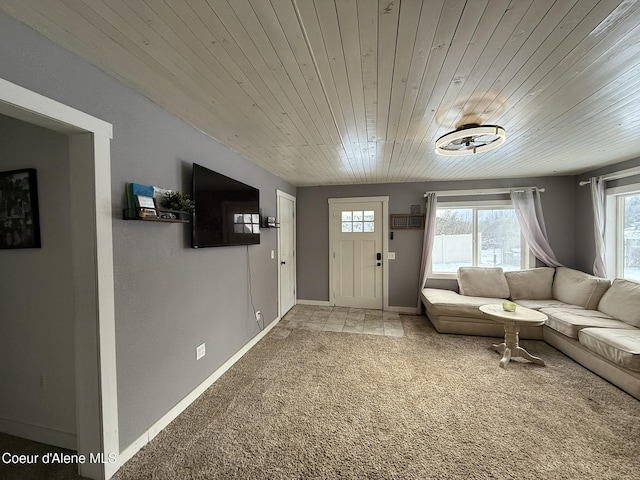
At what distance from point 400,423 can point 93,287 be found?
220cm

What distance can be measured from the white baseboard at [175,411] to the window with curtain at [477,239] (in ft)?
11.6

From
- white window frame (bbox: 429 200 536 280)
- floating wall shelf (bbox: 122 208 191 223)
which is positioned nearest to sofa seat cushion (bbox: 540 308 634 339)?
white window frame (bbox: 429 200 536 280)

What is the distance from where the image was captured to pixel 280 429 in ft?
5.79

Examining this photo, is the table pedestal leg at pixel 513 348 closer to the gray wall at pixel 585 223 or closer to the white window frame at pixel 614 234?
the white window frame at pixel 614 234

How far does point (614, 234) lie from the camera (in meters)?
3.37

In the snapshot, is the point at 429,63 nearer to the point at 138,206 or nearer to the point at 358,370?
the point at 138,206

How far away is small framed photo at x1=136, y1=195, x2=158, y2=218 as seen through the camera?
149cm

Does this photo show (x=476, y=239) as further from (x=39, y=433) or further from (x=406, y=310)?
(x=39, y=433)

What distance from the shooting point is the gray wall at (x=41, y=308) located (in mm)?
1537

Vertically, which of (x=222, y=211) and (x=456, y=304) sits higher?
(x=222, y=211)

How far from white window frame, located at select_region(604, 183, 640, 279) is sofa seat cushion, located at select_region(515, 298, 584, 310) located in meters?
0.76

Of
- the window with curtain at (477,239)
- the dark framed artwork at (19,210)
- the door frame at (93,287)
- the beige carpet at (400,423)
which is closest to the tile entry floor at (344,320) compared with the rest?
the beige carpet at (400,423)

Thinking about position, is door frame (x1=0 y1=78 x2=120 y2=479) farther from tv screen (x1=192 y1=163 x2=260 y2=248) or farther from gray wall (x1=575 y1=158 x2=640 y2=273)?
gray wall (x1=575 y1=158 x2=640 y2=273)

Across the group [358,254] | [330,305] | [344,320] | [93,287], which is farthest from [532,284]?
[93,287]
